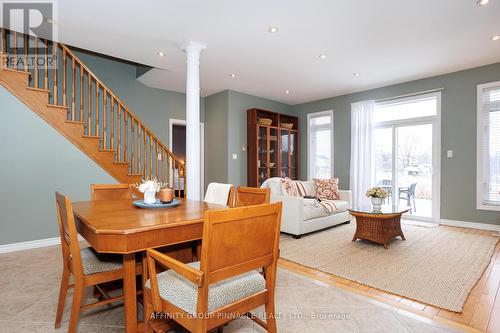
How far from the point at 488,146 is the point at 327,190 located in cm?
265

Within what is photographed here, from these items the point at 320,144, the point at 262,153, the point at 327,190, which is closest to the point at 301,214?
the point at 327,190

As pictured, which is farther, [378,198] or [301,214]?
[301,214]

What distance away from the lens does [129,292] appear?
59.4 inches

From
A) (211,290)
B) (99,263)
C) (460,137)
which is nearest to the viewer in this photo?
(211,290)

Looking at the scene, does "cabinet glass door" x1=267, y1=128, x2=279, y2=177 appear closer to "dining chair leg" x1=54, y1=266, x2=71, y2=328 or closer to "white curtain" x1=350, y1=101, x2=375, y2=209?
"white curtain" x1=350, y1=101, x2=375, y2=209

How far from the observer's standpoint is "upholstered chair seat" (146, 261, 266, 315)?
1.18 meters

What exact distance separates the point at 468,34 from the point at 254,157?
3874mm

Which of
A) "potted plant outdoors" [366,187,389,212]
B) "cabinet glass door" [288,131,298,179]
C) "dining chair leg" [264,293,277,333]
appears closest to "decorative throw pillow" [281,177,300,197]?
"potted plant outdoors" [366,187,389,212]

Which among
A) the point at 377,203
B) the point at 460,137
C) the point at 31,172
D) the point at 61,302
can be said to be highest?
the point at 460,137

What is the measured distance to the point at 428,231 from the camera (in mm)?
4254

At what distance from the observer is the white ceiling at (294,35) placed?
2.72m

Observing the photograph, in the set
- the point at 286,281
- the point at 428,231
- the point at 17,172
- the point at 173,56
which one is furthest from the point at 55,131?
the point at 428,231

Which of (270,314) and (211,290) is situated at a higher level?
(211,290)

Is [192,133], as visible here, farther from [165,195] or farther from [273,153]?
[273,153]
